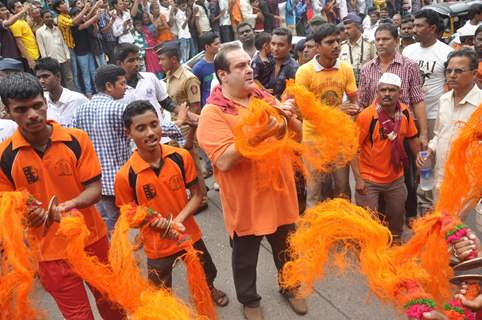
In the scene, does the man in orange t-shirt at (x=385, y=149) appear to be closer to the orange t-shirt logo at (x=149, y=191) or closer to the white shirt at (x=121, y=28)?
the orange t-shirt logo at (x=149, y=191)

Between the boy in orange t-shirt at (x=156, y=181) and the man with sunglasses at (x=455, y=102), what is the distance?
2045 mm

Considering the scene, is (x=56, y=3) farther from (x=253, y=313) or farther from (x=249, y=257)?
(x=253, y=313)

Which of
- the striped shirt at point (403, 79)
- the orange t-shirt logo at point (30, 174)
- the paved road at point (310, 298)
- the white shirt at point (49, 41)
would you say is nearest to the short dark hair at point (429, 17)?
the striped shirt at point (403, 79)

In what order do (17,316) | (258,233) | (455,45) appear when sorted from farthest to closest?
(455,45), (258,233), (17,316)

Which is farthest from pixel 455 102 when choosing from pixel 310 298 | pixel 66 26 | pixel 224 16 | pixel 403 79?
pixel 224 16

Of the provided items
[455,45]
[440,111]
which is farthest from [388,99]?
[455,45]

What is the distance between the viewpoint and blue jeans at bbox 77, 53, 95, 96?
880 centimetres

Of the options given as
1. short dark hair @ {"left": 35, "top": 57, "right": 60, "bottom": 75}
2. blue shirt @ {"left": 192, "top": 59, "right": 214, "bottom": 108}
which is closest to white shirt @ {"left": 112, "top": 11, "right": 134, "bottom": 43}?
blue shirt @ {"left": 192, "top": 59, "right": 214, "bottom": 108}

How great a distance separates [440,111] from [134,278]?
9.85 ft

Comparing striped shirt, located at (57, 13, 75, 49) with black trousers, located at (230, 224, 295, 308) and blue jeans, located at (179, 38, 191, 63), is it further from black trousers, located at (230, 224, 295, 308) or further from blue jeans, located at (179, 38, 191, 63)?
black trousers, located at (230, 224, 295, 308)

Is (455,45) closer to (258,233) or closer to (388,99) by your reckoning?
(388,99)

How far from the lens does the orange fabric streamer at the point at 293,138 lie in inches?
101

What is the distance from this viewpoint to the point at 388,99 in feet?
12.4

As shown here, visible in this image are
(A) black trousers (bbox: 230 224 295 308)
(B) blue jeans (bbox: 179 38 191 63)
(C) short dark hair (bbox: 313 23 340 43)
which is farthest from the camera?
(B) blue jeans (bbox: 179 38 191 63)
